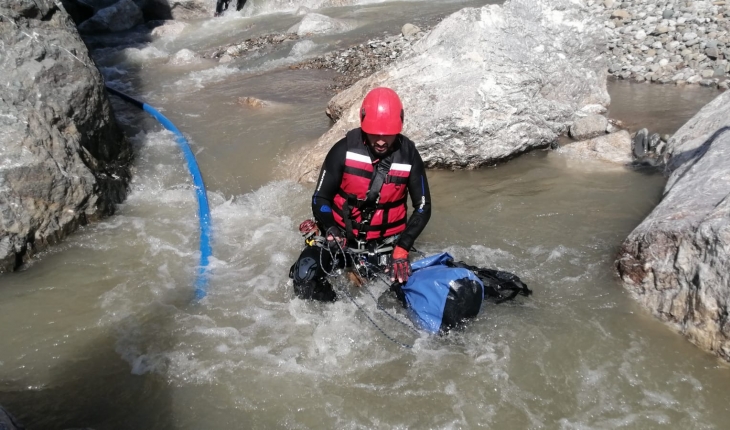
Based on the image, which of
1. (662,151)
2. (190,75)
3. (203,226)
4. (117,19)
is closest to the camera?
(203,226)

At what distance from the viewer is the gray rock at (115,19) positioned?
16.6 m

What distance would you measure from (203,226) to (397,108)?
9.37 feet

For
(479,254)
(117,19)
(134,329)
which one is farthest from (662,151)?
(117,19)

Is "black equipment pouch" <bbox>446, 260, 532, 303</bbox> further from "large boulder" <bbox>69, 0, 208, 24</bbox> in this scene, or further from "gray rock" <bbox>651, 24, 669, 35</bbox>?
"large boulder" <bbox>69, 0, 208, 24</bbox>

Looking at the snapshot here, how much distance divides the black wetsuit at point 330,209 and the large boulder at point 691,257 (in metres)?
1.82

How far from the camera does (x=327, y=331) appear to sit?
158 inches

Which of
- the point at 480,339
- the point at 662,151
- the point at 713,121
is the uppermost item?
the point at 713,121

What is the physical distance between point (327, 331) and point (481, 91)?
3885mm

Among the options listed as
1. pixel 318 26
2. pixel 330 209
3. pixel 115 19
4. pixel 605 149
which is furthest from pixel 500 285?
pixel 115 19

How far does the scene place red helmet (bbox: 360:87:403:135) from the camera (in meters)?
3.62

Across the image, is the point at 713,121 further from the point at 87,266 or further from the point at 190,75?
the point at 190,75

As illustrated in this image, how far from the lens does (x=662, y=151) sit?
6.37 m

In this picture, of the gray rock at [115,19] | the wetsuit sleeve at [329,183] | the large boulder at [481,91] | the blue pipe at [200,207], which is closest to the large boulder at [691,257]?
the large boulder at [481,91]

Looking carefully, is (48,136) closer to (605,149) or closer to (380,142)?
(380,142)
